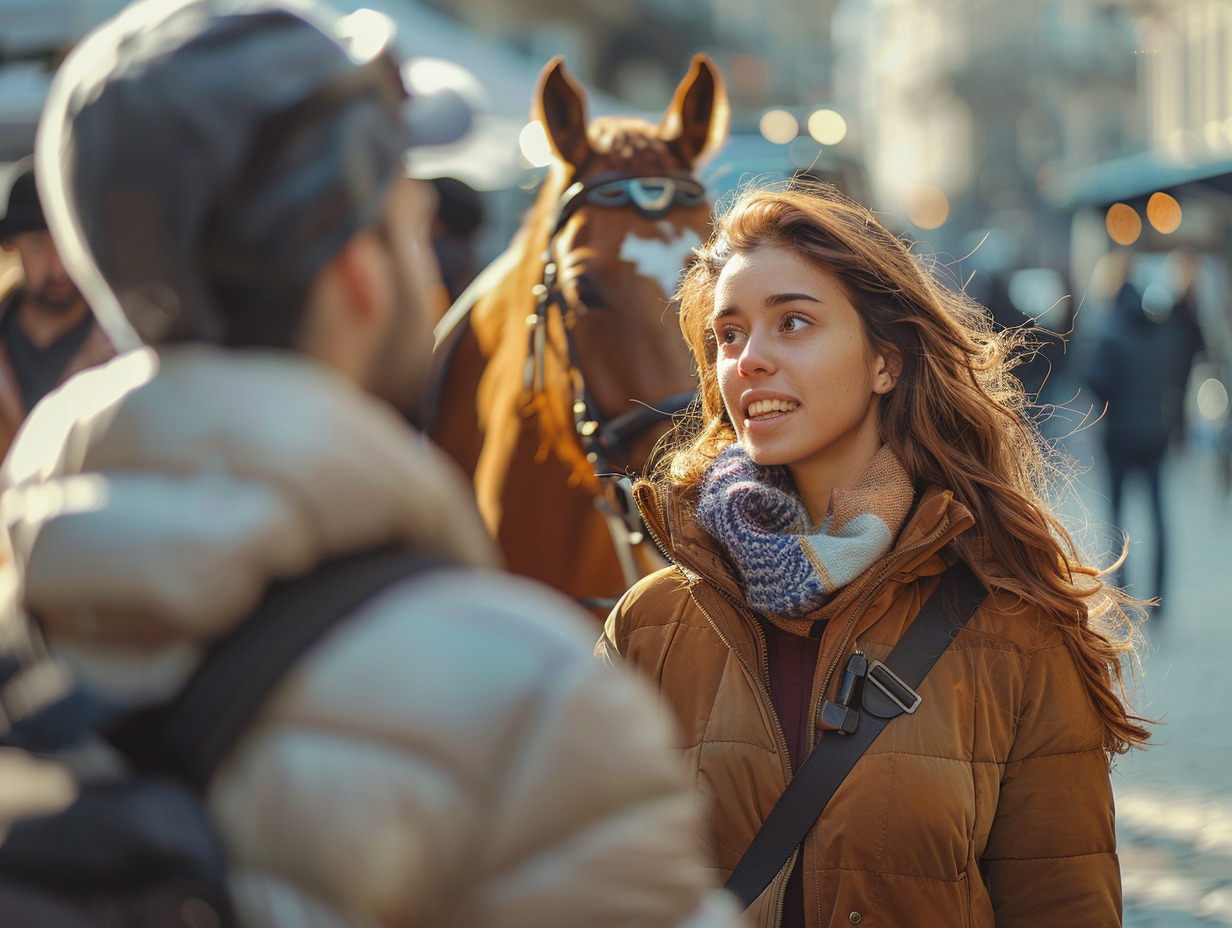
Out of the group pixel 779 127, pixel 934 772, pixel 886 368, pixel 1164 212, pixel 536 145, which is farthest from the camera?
pixel 1164 212

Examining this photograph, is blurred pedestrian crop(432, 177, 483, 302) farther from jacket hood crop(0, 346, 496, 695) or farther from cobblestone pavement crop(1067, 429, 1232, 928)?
jacket hood crop(0, 346, 496, 695)

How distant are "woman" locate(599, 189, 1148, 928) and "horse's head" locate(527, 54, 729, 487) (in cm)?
98

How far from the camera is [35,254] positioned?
4.37 meters

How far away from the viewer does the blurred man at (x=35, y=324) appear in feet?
13.2

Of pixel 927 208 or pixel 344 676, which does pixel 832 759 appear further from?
pixel 927 208

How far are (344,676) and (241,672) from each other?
0.23 ft

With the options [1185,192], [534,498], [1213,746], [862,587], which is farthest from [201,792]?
[1185,192]

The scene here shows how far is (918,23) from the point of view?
8400cm

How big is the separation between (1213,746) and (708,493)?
438 cm

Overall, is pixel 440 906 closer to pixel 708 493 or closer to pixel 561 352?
pixel 708 493

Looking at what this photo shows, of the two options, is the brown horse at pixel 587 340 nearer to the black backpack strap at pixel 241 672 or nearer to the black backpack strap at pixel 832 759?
the black backpack strap at pixel 832 759

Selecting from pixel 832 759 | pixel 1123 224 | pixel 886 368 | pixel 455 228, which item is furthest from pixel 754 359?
A: pixel 1123 224

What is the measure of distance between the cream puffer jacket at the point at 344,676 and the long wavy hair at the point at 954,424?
1.25 meters

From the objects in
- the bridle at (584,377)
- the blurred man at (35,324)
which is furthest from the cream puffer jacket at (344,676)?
the blurred man at (35,324)
